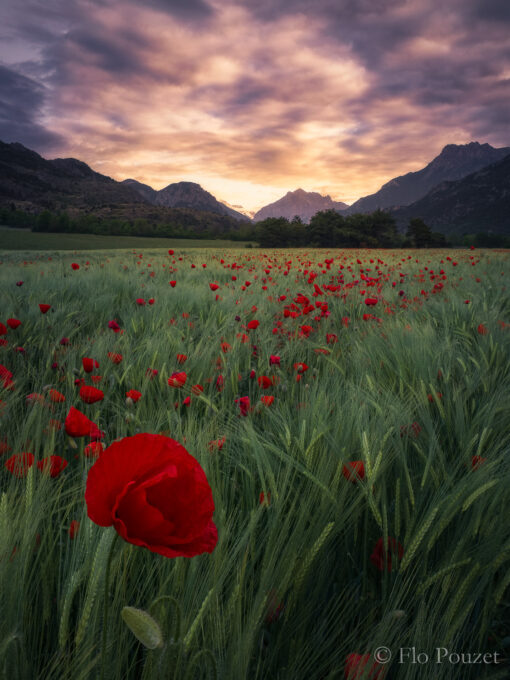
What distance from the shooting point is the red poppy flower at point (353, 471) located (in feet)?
2.72

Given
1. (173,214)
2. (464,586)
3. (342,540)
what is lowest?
(342,540)

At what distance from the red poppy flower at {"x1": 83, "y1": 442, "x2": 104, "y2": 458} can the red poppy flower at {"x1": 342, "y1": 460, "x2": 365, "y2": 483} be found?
572mm

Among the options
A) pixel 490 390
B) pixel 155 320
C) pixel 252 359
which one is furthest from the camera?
pixel 155 320

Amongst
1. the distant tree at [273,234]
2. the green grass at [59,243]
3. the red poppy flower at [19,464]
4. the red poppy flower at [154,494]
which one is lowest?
the red poppy flower at [19,464]

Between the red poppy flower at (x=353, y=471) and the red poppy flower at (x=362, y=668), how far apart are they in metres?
0.35

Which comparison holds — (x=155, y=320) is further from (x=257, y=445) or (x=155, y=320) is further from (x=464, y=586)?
(x=464, y=586)

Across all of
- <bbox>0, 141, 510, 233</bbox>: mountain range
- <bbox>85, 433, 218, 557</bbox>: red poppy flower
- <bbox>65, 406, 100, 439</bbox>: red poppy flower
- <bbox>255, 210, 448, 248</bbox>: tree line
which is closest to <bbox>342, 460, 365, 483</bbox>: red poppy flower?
<bbox>85, 433, 218, 557</bbox>: red poppy flower

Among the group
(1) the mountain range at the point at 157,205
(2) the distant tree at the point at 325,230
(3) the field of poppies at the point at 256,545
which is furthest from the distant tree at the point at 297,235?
(1) the mountain range at the point at 157,205

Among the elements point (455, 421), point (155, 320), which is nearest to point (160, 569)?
point (455, 421)

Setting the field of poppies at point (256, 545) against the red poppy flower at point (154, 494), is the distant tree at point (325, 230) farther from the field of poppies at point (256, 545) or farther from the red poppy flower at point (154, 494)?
the red poppy flower at point (154, 494)

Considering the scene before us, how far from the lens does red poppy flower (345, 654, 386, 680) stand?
1.61 feet

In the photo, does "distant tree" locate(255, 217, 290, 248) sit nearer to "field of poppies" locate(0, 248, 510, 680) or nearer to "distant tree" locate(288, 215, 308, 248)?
"distant tree" locate(288, 215, 308, 248)

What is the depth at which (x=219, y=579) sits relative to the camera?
1.83ft

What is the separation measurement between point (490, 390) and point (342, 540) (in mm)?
1010
